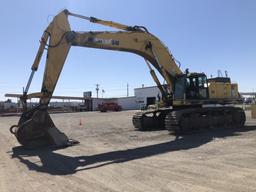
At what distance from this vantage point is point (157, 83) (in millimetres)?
20562

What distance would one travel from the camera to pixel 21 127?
1388 centimetres

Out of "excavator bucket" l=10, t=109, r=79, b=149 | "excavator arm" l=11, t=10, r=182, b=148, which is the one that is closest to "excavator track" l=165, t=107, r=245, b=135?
"excavator arm" l=11, t=10, r=182, b=148

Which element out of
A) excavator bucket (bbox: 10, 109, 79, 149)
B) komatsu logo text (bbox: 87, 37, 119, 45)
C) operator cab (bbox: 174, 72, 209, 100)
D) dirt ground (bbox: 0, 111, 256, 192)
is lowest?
dirt ground (bbox: 0, 111, 256, 192)

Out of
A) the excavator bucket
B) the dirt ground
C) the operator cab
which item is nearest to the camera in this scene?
the dirt ground

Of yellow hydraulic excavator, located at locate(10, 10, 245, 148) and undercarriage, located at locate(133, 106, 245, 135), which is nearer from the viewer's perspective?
yellow hydraulic excavator, located at locate(10, 10, 245, 148)

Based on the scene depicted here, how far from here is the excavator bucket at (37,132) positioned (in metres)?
14.0

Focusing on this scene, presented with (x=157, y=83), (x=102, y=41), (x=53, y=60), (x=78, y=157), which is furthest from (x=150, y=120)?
(x=78, y=157)

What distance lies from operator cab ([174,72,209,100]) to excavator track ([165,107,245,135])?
2.67ft

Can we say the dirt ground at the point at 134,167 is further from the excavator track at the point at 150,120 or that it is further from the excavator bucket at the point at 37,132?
the excavator track at the point at 150,120

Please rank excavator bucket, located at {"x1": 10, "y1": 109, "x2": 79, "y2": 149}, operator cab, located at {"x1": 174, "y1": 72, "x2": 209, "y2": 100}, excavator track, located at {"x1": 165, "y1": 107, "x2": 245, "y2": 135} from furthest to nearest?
operator cab, located at {"x1": 174, "y1": 72, "x2": 209, "y2": 100}
excavator track, located at {"x1": 165, "y1": 107, "x2": 245, "y2": 135}
excavator bucket, located at {"x1": 10, "y1": 109, "x2": 79, "y2": 149}

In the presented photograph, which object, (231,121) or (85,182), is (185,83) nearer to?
(231,121)

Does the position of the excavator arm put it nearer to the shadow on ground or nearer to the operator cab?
the shadow on ground

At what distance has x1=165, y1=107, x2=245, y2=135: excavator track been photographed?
18312mm

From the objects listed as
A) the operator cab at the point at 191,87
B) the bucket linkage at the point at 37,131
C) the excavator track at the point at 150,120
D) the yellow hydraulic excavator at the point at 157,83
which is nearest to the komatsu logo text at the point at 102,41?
the yellow hydraulic excavator at the point at 157,83
